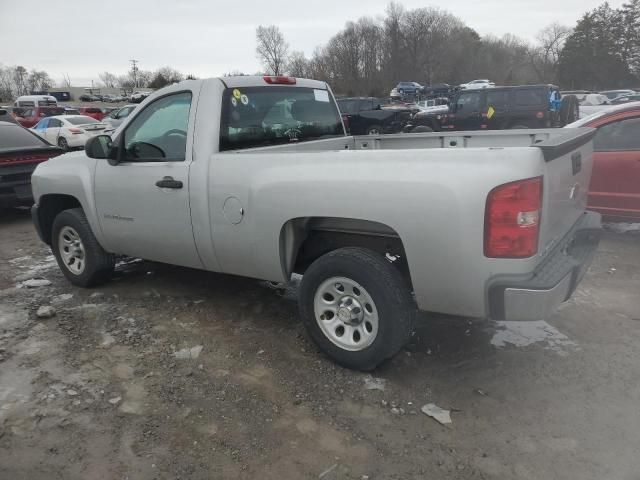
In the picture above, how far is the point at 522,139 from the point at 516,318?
2021mm

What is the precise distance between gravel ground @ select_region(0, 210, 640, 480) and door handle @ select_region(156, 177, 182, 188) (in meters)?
1.14

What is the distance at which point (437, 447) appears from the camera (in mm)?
2709

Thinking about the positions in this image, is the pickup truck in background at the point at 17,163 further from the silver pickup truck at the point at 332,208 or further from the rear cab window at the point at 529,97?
the rear cab window at the point at 529,97

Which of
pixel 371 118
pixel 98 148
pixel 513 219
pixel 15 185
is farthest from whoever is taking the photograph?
pixel 371 118

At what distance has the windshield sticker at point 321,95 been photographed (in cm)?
476

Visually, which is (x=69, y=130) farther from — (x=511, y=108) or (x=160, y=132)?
(x=160, y=132)

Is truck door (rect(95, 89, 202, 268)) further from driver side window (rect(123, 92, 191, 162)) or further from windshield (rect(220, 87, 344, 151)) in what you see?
windshield (rect(220, 87, 344, 151))

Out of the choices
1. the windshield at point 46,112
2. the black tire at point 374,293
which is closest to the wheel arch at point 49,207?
the black tire at point 374,293

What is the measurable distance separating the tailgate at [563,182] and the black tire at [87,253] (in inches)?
151

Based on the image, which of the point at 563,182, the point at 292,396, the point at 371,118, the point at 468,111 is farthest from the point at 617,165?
the point at 371,118

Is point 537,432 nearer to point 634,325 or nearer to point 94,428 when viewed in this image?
point 634,325

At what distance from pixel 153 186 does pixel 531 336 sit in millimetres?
3107

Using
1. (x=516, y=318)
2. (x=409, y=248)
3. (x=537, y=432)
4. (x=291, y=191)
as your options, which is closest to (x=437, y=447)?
(x=537, y=432)

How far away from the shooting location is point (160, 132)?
4160mm
